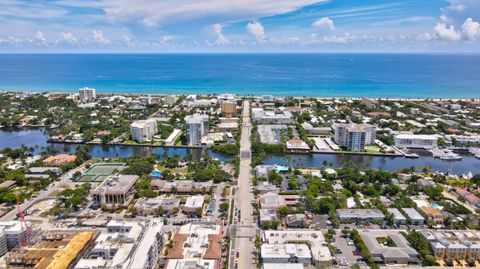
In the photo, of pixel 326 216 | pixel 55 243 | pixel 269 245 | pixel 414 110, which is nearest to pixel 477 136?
pixel 414 110

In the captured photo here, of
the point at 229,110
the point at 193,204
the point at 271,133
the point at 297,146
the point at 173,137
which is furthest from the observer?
the point at 229,110

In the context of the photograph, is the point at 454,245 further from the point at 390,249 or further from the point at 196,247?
the point at 196,247

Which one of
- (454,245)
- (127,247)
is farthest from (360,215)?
(127,247)

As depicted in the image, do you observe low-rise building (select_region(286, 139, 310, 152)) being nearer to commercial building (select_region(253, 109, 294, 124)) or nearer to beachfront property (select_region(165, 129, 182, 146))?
commercial building (select_region(253, 109, 294, 124))

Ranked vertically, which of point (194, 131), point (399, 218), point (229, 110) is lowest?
point (399, 218)

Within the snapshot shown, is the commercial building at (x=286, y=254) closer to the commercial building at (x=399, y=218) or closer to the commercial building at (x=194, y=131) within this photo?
the commercial building at (x=399, y=218)

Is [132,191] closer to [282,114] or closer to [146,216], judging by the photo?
[146,216]
